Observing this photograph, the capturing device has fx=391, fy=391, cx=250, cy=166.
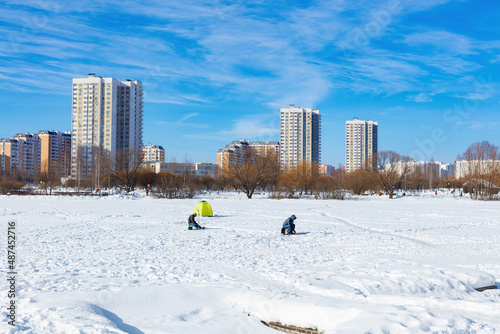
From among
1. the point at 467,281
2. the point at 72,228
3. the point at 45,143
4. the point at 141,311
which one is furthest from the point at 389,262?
the point at 45,143

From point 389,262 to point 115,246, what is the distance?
25.6ft

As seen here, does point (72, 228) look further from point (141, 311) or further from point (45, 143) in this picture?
point (45, 143)

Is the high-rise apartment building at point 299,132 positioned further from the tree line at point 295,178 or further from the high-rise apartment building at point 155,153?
the tree line at point 295,178

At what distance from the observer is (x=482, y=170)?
5769 centimetres

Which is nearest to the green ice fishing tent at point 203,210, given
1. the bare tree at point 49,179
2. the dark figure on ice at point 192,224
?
the dark figure on ice at point 192,224

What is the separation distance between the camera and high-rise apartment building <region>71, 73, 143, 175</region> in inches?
4272

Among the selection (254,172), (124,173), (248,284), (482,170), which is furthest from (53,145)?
(248,284)

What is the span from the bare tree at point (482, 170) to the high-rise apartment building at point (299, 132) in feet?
241

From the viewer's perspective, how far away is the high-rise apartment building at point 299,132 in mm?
135125

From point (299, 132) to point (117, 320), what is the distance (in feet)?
432

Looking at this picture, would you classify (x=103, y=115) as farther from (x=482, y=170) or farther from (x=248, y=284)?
(x=248, y=284)

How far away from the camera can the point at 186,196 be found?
46.8 metres

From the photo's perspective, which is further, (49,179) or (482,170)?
(49,179)

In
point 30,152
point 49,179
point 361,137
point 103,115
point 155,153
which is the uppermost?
point 103,115
